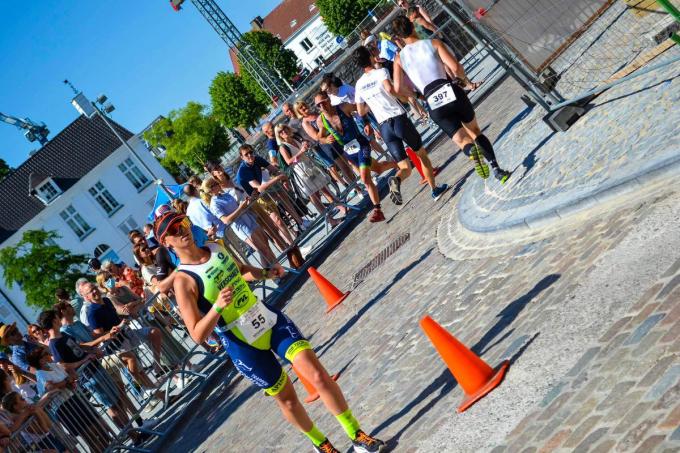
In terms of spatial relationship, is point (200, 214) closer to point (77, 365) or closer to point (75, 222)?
point (77, 365)

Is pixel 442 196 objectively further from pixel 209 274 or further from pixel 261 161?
pixel 209 274

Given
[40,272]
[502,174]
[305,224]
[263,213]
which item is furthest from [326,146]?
[40,272]

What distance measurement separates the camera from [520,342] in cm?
586

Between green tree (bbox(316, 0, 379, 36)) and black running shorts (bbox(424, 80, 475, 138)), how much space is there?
87029mm

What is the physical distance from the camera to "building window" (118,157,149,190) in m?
78.2

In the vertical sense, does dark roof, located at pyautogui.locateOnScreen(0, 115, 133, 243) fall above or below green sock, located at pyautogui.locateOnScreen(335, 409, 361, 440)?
above

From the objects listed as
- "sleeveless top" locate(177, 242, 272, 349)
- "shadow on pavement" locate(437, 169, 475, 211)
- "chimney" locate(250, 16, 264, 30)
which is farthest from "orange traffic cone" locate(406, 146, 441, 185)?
"chimney" locate(250, 16, 264, 30)

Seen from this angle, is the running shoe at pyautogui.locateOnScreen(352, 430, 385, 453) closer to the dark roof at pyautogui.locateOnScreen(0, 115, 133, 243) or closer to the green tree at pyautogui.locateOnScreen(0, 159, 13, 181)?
the dark roof at pyautogui.locateOnScreen(0, 115, 133, 243)

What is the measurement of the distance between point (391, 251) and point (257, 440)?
4.00 m

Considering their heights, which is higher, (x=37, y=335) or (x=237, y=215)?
(x=37, y=335)

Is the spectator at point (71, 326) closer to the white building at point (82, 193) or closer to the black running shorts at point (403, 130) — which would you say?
the black running shorts at point (403, 130)

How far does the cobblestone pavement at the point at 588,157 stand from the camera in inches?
269

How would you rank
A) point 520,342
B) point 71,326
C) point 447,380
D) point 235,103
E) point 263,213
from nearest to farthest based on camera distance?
point 520,342, point 447,380, point 71,326, point 263,213, point 235,103

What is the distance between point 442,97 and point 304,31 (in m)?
120
